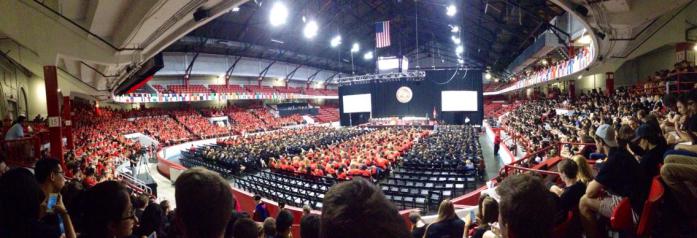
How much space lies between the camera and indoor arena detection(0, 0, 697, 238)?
89.0 inches

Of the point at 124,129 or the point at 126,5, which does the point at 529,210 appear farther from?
the point at 124,129

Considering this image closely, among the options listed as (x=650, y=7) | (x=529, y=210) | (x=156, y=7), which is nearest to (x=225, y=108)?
(x=156, y=7)

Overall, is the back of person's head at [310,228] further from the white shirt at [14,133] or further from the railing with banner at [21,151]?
the white shirt at [14,133]

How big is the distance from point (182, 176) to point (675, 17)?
54.6 feet

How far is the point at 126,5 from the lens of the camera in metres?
6.54

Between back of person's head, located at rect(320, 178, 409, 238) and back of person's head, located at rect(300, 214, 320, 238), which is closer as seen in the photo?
back of person's head, located at rect(320, 178, 409, 238)

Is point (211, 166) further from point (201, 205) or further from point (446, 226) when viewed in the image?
point (201, 205)

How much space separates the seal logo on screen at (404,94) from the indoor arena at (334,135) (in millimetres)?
209

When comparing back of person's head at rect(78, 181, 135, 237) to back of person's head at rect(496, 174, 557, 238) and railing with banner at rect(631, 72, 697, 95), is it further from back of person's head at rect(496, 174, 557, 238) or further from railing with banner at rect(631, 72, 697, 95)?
railing with banner at rect(631, 72, 697, 95)

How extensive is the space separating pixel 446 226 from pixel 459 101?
32.3 m

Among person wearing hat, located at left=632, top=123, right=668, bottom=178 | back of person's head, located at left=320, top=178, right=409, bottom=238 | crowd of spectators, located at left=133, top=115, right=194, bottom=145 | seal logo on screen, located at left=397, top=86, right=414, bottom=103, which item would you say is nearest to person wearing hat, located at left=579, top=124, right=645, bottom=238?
person wearing hat, located at left=632, top=123, right=668, bottom=178

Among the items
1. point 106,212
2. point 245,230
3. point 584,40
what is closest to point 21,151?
point 245,230

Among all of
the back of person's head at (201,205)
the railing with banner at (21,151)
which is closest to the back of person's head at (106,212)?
the back of person's head at (201,205)

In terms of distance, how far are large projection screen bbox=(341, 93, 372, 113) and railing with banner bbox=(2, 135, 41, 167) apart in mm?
31677
